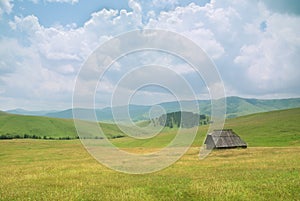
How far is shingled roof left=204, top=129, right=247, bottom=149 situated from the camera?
63688 mm

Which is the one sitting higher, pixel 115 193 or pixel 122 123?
pixel 122 123

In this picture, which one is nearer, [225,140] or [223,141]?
[223,141]

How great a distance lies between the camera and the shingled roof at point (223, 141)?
63.7 meters

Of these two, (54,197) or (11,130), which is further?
(11,130)

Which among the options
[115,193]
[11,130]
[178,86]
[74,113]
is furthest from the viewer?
[11,130]

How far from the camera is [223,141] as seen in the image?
6450cm

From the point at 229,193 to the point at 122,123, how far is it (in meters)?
9.35

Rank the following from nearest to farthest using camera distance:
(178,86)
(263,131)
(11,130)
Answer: (178,86) → (263,131) → (11,130)

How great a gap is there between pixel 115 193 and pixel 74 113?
19.5 feet

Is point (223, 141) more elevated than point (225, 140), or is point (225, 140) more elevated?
point (225, 140)

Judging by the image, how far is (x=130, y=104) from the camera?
74.0 feet

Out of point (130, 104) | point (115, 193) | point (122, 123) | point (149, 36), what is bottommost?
point (115, 193)

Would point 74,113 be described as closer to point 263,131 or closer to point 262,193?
point 262,193

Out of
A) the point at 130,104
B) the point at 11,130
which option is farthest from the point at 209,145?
the point at 11,130
